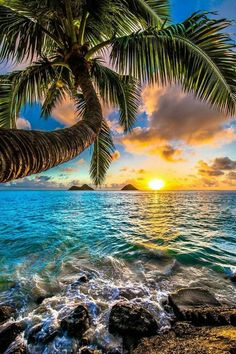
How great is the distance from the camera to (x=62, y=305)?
5.39m

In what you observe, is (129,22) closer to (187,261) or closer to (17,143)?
(17,143)

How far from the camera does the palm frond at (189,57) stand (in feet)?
10.5

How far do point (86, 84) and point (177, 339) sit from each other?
4.57 meters

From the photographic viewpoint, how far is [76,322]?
176 inches

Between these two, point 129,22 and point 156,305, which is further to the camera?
point 156,305

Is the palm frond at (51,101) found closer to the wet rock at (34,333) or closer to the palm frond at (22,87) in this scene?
the palm frond at (22,87)

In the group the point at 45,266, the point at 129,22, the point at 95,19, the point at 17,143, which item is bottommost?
the point at 45,266

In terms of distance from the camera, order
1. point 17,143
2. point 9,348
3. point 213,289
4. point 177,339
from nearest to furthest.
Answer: point 17,143 < point 177,339 < point 9,348 < point 213,289

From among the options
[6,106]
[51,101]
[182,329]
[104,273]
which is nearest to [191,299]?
[182,329]

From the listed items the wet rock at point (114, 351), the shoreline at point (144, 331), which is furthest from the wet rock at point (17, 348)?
the wet rock at point (114, 351)

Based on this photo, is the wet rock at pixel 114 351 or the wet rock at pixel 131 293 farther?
the wet rock at pixel 131 293

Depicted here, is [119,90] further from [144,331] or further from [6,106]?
[144,331]

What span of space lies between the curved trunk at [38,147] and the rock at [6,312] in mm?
4882

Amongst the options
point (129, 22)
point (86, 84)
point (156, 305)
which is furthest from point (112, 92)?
point (156, 305)
